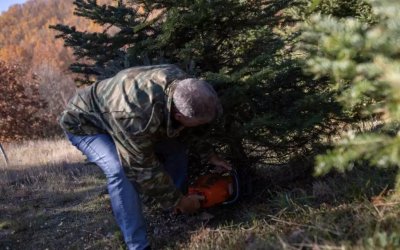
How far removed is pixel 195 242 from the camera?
3410mm

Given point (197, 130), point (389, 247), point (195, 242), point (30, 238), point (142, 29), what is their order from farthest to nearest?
point (30, 238)
point (142, 29)
point (197, 130)
point (195, 242)
point (389, 247)

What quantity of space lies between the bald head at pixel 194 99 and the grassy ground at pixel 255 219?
2.87ft

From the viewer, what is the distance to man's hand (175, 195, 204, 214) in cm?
352

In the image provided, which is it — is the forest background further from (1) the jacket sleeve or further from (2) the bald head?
(1) the jacket sleeve

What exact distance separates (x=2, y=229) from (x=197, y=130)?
2.36 meters

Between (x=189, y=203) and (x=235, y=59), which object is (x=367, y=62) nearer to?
(x=189, y=203)

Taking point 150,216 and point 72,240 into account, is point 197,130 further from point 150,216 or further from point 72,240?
point 72,240

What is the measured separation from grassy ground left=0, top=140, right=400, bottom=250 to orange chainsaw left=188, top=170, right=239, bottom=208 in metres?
0.14

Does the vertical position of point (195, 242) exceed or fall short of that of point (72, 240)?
it exceeds it

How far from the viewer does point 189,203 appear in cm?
357

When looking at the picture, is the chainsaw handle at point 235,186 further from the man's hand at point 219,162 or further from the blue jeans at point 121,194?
the blue jeans at point 121,194

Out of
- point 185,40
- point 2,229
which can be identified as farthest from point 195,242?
point 2,229

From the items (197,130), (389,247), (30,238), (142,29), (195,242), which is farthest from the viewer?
(30,238)

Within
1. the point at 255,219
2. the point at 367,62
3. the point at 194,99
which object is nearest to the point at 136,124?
the point at 194,99
